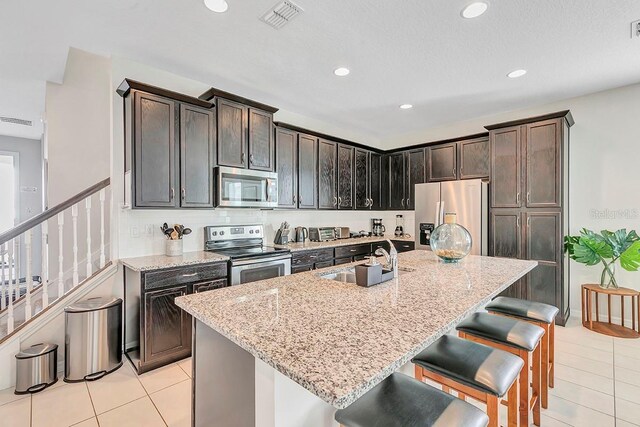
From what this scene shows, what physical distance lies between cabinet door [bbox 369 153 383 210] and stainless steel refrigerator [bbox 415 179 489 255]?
0.88m

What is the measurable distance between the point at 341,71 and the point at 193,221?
2.28m

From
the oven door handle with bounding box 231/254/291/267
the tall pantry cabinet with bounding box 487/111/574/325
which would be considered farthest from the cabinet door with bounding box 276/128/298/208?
the tall pantry cabinet with bounding box 487/111/574/325

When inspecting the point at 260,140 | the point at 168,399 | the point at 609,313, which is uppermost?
the point at 260,140

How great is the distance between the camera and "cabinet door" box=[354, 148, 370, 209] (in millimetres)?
5020

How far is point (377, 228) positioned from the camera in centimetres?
553

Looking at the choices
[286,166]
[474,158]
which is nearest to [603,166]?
[474,158]

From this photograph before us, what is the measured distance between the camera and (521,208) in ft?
12.4

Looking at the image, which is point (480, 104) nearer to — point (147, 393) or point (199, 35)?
point (199, 35)

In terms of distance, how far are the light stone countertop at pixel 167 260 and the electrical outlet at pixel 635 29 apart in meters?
3.88

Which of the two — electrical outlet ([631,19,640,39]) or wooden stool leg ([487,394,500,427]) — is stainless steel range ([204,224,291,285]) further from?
electrical outlet ([631,19,640,39])

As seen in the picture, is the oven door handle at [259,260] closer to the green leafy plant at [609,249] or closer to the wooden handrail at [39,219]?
the wooden handrail at [39,219]

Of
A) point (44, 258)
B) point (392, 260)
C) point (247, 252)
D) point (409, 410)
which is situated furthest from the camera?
point (247, 252)

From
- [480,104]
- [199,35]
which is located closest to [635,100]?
[480,104]

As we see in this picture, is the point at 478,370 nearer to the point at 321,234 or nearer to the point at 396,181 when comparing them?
the point at 321,234
